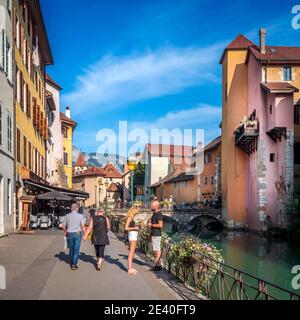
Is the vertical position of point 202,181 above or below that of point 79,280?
above

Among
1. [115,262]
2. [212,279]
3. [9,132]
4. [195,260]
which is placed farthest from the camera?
[9,132]

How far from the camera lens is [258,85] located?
37.8 metres

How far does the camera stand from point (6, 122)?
18.7 meters

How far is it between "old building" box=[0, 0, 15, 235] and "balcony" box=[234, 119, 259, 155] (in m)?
21.8

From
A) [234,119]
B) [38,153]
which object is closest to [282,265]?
[38,153]

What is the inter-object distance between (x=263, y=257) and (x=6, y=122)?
1610cm

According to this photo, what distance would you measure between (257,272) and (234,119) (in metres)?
23.4

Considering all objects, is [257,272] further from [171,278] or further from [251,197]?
[251,197]

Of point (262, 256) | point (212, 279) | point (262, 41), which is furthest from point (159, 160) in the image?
point (212, 279)

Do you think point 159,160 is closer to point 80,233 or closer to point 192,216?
point 192,216

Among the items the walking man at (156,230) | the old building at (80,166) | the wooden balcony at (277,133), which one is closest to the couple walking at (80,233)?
the walking man at (156,230)

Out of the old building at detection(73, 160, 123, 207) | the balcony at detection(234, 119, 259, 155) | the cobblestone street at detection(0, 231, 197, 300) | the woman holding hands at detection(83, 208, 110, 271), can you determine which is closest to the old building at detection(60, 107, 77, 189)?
the balcony at detection(234, 119, 259, 155)

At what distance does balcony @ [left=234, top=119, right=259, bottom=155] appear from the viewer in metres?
36.8

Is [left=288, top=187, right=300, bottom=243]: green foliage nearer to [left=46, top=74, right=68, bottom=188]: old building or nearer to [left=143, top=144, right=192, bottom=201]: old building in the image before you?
[left=46, top=74, right=68, bottom=188]: old building
